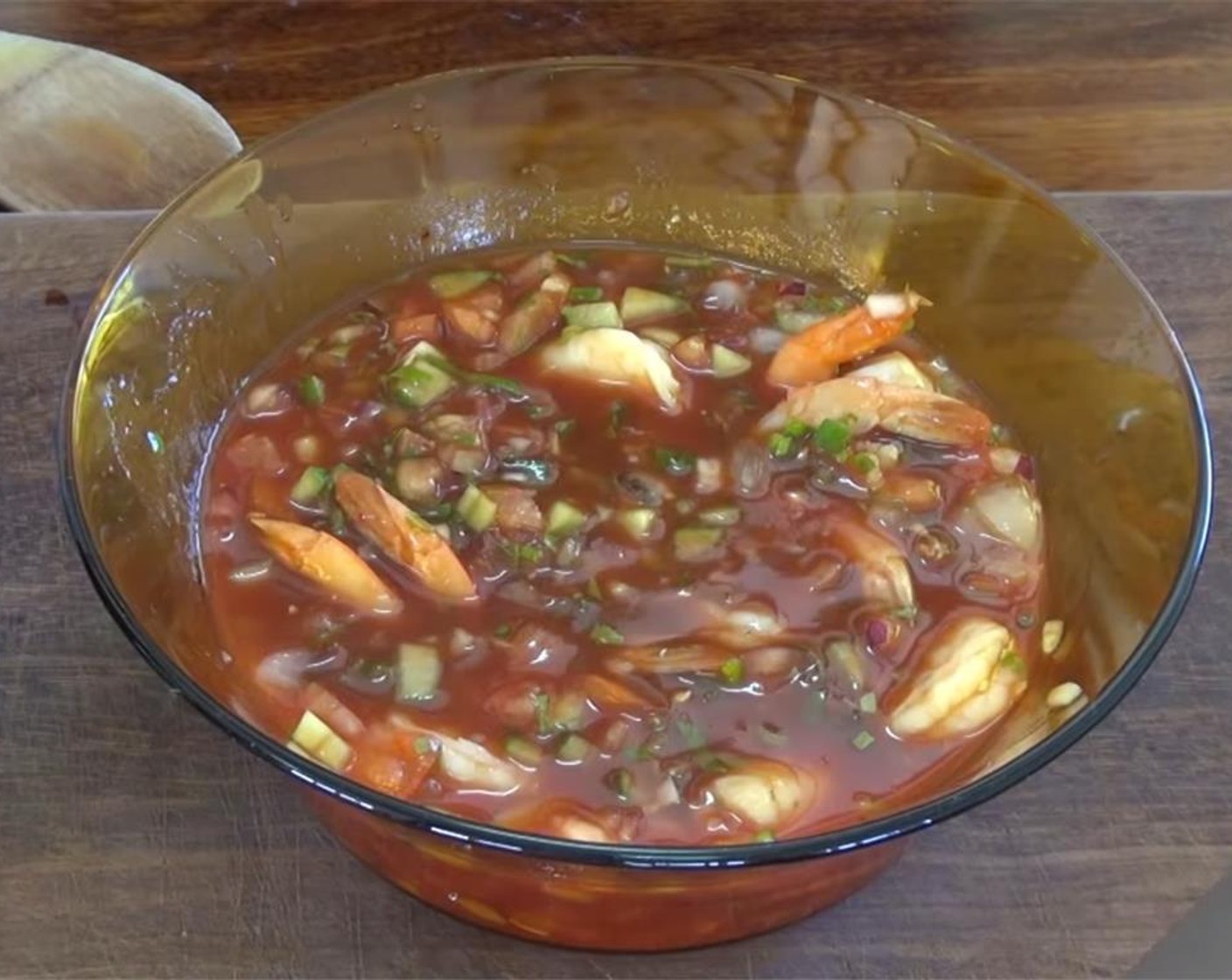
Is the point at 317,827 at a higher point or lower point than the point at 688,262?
lower

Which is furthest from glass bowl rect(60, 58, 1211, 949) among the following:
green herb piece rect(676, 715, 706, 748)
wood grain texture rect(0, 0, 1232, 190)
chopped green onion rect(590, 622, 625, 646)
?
wood grain texture rect(0, 0, 1232, 190)

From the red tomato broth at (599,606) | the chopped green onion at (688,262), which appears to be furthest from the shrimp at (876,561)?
the chopped green onion at (688,262)

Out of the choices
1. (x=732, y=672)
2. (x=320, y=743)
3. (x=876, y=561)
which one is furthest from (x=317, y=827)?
(x=876, y=561)

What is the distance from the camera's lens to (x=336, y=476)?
1474 millimetres

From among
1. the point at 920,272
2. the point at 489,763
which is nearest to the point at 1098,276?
the point at 920,272

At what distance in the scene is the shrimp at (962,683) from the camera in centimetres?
129

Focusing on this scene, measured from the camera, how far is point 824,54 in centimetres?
252

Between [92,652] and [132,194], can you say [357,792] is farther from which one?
[132,194]

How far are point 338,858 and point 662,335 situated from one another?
642 mm

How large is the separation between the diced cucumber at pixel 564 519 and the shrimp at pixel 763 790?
286mm

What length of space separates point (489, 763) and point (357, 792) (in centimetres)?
24

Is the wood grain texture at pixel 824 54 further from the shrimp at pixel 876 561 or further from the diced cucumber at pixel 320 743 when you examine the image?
the diced cucumber at pixel 320 743

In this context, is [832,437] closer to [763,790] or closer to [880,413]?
[880,413]

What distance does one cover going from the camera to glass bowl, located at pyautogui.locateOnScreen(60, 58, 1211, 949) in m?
1.13
